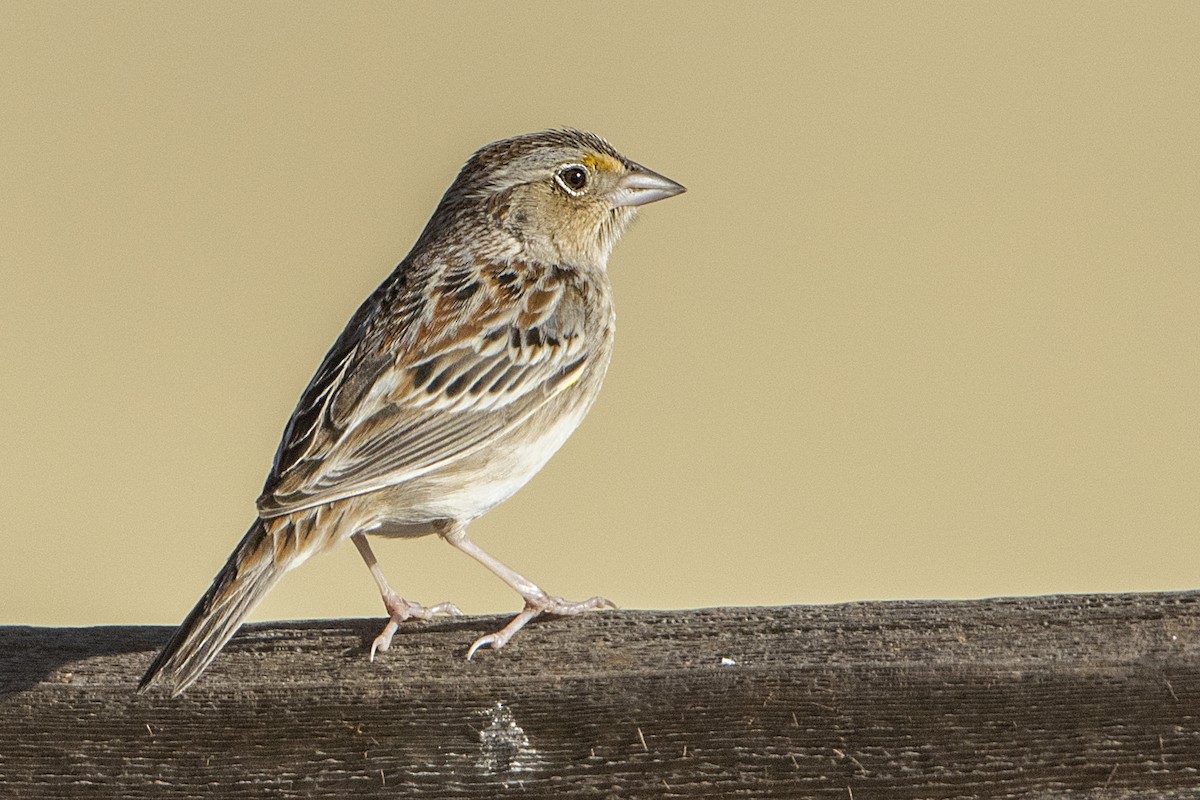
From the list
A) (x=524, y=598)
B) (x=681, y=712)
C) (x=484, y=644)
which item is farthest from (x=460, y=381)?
(x=681, y=712)

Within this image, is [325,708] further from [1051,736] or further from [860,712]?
[1051,736]

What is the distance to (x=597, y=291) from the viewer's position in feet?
16.3

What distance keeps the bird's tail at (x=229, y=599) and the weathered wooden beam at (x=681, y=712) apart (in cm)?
8

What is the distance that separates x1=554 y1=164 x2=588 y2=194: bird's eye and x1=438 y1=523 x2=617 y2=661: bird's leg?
138 cm

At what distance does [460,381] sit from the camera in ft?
14.1

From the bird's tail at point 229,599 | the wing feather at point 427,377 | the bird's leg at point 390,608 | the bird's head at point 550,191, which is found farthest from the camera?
the bird's head at point 550,191

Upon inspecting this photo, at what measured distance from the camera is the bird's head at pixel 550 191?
16.7 feet

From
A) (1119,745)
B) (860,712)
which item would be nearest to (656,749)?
(860,712)

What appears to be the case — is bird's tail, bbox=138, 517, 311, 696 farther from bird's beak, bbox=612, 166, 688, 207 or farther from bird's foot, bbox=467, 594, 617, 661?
bird's beak, bbox=612, 166, 688, 207

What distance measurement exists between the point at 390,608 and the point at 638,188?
1913 mm

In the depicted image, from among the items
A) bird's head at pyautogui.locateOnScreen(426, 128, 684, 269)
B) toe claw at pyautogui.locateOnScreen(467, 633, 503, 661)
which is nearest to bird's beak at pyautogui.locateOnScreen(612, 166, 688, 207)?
bird's head at pyautogui.locateOnScreen(426, 128, 684, 269)

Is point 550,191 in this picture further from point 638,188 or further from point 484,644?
point 484,644

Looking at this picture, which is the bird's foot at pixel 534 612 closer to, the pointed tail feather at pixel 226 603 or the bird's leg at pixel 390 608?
the bird's leg at pixel 390 608

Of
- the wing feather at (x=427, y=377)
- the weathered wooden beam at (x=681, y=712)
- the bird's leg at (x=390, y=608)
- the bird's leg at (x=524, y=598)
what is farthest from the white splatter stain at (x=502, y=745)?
the wing feather at (x=427, y=377)
